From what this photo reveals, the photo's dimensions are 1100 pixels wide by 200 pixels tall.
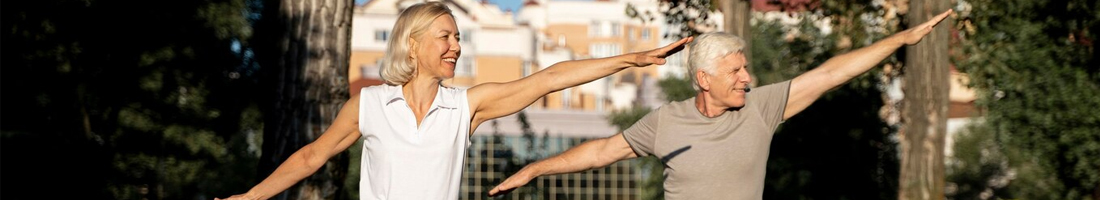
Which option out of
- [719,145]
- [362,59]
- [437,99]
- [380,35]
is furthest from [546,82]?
[380,35]

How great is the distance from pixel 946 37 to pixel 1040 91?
21.8 feet

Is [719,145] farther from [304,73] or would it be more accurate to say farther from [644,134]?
[304,73]

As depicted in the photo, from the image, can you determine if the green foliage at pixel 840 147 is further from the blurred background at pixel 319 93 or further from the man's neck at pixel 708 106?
the man's neck at pixel 708 106

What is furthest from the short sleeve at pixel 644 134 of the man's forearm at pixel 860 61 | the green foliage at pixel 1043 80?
the green foliage at pixel 1043 80

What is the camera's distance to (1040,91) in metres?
27.4

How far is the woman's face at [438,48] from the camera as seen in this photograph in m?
7.77

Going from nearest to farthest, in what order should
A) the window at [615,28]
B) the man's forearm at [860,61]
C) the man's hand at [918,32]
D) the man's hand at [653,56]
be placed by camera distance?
the man's hand at [653,56] → the man's hand at [918,32] → the man's forearm at [860,61] → the window at [615,28]

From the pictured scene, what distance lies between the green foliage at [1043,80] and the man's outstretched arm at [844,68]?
16.1m

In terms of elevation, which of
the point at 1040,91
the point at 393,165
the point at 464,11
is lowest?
the point at 393,165

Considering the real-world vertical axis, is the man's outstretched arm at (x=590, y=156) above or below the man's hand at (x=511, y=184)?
above

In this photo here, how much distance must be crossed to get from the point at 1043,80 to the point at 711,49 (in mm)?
19376

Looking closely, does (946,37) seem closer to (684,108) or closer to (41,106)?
(684,108)

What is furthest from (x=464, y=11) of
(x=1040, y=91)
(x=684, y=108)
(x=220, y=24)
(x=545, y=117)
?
(x=684, y=108)

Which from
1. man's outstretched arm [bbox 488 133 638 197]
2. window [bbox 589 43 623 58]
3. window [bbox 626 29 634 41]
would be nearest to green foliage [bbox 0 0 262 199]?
man's outstretched arm [bbox 488 133 638 197]
